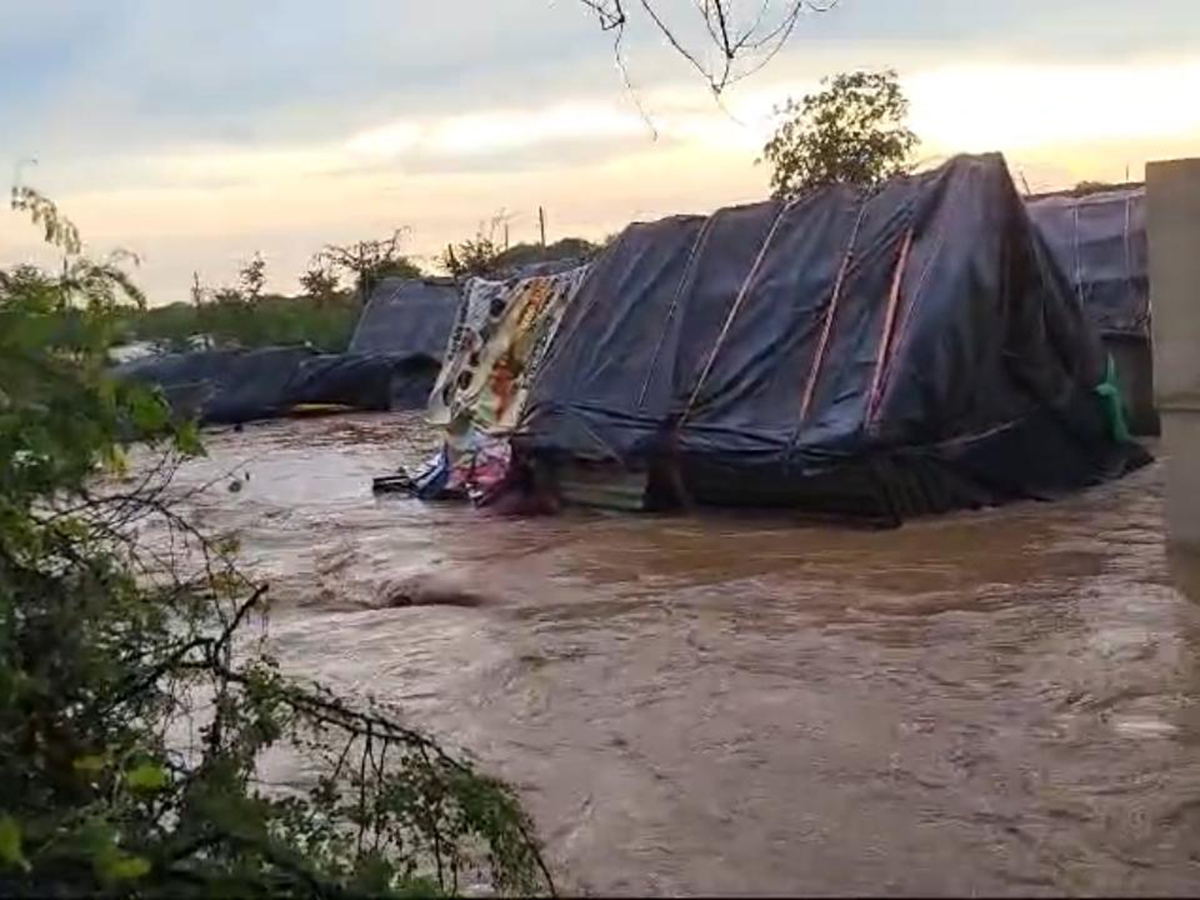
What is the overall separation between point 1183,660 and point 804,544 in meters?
3.84

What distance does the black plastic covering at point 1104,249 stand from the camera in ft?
52.2

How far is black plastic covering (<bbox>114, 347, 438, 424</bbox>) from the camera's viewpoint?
2505 cm

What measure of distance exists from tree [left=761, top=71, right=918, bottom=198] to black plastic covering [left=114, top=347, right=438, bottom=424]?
20.2 feet

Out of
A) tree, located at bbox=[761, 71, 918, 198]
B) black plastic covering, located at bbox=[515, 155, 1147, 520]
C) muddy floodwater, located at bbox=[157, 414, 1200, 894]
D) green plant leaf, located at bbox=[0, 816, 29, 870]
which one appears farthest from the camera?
tree, located at bbox=[761, 71, 918, 198]

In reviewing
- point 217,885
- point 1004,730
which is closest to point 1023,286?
point 1004,730

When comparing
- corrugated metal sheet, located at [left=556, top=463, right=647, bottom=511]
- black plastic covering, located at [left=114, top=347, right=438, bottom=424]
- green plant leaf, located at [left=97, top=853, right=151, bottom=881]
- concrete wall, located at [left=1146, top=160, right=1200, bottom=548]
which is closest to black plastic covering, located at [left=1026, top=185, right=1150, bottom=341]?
corrugated metal sheet, located at [left=556, top=463, right=647, bottom=511]

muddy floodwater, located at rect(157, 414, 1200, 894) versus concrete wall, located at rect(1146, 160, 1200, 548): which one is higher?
concrete wall, located at rect(1146, 160, 1200, 548)

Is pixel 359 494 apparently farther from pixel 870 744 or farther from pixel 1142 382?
pixel 870 744

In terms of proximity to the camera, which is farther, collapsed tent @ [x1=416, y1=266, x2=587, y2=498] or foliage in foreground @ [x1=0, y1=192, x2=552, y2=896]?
collapsed tent @ [x1=416, y1=266, x2=587, y2=498]

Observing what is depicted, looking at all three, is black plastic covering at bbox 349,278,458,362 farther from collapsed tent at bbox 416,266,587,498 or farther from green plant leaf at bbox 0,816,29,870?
green plant leaf at bbox 0,816,29,870

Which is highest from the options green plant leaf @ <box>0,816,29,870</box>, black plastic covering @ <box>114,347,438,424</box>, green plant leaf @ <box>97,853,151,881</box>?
green plant leaf @ <box>0,816,29,870</box>

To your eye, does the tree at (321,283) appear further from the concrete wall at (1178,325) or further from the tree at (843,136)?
the concrete wall at (1178,325)

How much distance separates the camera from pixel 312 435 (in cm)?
2181

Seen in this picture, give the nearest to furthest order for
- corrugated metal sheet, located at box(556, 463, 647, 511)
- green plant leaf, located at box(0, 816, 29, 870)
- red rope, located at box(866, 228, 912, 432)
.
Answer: green plant leaf, located at box(0, 816, 29, 870)
red rope, located at box(866, 228, 912, 432)
corrugated metal sheet, located at box(556, 463, 647, 511)
